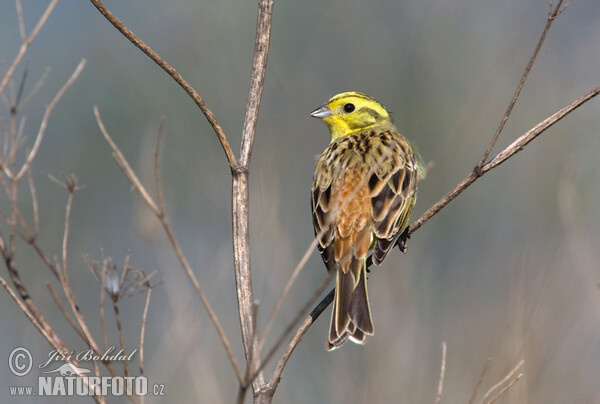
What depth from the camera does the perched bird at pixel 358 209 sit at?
3.55 m

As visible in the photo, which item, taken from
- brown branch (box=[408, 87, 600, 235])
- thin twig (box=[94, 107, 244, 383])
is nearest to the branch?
brown branch (box=[408, 87, 600, 235])

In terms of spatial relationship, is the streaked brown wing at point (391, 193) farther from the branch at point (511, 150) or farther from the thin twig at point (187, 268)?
the thin twig at point (187, 268)

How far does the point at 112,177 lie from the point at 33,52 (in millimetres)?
1573

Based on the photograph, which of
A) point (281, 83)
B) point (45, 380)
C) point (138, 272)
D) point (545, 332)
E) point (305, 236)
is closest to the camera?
point (138, 272)

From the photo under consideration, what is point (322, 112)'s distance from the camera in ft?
16.4

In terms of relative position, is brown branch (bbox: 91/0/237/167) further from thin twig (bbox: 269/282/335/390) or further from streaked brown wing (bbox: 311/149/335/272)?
streaked brown wing (bbox: 311/149/335/272)

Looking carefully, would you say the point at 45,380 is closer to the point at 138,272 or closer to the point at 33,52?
the point at 138,272

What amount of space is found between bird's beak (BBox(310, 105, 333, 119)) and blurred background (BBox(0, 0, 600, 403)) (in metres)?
0.38

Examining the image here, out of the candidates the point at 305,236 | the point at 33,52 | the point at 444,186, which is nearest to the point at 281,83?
the point at 305,236

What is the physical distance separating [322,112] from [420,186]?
7.94ft

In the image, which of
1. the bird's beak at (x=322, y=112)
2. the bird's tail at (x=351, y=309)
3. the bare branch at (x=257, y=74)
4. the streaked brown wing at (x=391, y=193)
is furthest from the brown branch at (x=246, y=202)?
the bird's beak at (x=322, y=112)

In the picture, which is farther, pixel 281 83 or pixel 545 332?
pixel 281 83

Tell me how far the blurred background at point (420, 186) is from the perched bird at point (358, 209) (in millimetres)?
416

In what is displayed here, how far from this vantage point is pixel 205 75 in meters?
7.83
